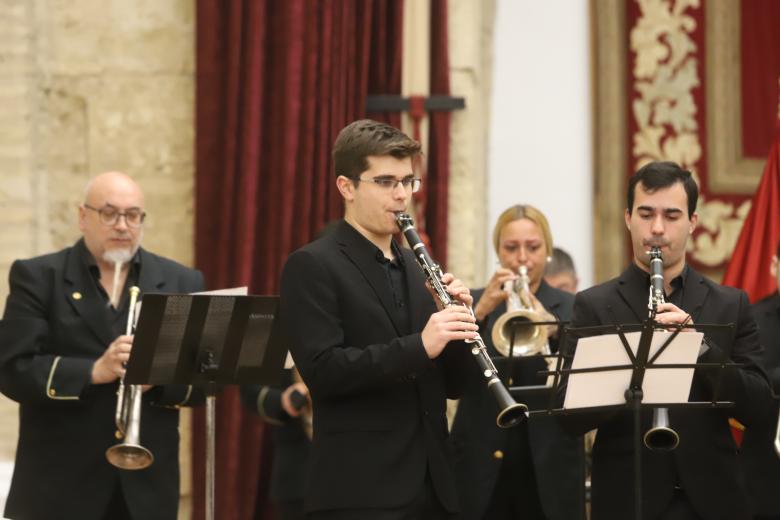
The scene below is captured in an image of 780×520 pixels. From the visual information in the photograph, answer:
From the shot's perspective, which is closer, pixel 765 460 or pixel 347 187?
pixel 347 187

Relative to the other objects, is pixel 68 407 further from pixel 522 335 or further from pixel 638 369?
pixel 638 369

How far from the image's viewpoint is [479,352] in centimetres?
361

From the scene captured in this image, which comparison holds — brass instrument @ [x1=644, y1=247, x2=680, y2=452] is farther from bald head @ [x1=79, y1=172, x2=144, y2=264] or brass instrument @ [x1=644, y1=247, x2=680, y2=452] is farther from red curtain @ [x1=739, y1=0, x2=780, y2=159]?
red curtain @ [x1=739, y1=0, x2=780, y2=159]

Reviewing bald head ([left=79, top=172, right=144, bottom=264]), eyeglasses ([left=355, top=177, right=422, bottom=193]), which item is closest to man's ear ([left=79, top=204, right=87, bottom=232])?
bald head ([left=79, top=172, right=144, bottom=264])

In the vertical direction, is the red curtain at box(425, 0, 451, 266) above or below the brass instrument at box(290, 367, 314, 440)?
above

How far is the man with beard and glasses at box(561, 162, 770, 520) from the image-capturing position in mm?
3783

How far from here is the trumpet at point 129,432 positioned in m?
4.53

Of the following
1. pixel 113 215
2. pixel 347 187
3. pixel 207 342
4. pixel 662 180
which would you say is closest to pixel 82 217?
pixel 113 215

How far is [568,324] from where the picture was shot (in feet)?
13.8

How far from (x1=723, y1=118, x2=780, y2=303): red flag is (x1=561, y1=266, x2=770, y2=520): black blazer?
1.94 metres

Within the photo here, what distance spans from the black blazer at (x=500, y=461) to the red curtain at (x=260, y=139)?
156 centimetres

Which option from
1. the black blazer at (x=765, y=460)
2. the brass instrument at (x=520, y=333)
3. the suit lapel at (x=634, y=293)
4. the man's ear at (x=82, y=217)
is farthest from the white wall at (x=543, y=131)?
the suit lapel at (x=634, y=293)

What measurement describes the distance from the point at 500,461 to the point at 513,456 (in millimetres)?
81

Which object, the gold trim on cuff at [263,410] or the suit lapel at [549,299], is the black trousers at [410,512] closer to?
the suit lapel at [549,299]
